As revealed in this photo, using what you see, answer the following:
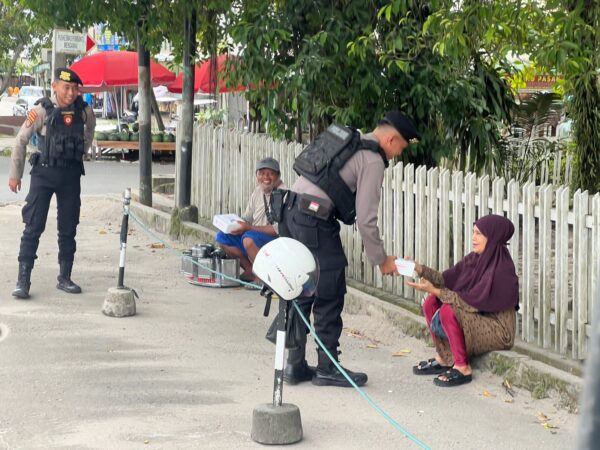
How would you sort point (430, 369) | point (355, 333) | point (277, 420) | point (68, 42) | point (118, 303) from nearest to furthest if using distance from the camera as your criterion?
point (277, 420), point (430, 369), point (355, 333), point (118, 303), point (68, 42)

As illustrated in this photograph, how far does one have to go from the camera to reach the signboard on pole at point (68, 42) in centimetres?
1501

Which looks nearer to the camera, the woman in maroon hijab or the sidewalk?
the sidewalk

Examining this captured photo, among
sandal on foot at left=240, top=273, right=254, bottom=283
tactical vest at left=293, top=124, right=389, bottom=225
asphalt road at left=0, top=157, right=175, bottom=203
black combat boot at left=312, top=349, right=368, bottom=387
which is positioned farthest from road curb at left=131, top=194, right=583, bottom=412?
asphalt road at left=0, top=157, right=175, bottom=203

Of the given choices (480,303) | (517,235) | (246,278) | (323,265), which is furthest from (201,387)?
(246,278)

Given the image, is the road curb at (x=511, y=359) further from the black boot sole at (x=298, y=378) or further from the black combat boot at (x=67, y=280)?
the black combat boot at (x=67, y=280)

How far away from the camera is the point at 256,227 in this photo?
9.30 m

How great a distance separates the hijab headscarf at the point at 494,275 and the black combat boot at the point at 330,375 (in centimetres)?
80

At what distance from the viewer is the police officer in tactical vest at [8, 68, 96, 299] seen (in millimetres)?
8484

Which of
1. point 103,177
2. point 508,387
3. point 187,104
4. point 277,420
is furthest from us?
point 103,177

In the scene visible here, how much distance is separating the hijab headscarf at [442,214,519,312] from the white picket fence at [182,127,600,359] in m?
0.43

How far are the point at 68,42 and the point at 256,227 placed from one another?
7.04 metres

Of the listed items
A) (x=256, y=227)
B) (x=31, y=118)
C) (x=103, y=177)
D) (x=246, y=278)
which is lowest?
(x=246, y=278)

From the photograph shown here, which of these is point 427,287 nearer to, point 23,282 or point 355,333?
point 355,333

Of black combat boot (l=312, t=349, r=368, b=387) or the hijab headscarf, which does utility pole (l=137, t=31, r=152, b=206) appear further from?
the hijab headscarf
